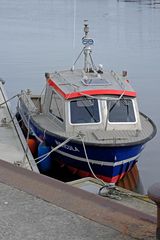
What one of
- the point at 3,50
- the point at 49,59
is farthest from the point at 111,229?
the point at 3,50

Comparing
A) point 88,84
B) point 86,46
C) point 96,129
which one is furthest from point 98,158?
point 86,46

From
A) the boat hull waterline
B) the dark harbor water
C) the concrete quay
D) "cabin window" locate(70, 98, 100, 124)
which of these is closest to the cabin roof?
"cabin window" locate(70, 98, 100, 124)

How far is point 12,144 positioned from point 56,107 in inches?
46.2

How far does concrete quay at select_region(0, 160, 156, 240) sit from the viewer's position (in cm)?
409

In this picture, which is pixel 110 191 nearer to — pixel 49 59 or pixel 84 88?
pixel 84 88

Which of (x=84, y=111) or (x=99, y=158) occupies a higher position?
(x=84, y=111)

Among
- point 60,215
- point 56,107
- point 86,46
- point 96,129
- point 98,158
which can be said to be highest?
point 86,46

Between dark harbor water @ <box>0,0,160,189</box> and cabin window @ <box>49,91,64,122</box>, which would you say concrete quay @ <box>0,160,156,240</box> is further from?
dark harbor water @ <box>0,0,160,189</box>

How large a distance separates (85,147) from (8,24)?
132ft

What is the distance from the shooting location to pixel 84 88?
11070mm

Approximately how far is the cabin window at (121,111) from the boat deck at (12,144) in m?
1.75

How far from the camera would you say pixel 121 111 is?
1105 centimetres

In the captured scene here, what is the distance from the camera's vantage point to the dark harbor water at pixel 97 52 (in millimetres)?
20688

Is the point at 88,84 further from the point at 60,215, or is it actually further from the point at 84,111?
the point at 60,215
